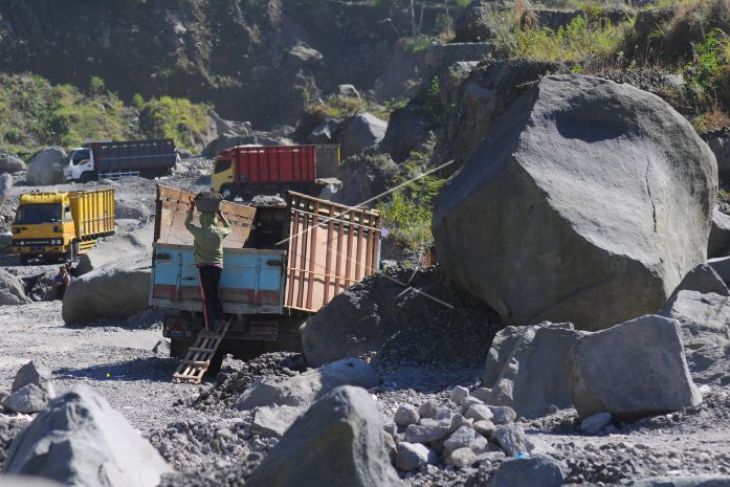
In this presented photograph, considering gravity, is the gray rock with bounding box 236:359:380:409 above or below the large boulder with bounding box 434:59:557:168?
below

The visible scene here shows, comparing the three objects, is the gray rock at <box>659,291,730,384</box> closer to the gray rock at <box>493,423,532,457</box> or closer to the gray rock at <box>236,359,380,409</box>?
the gray rock at <box>493,423,532,457</box>

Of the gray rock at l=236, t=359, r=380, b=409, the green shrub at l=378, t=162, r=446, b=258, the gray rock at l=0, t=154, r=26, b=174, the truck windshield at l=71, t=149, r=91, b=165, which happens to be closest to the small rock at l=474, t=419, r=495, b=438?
the gray rock at l=236, t=359, r=380, b=409

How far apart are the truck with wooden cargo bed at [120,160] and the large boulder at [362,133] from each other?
10.2 meters

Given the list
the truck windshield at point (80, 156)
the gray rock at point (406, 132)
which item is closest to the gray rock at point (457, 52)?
the gray rock at point (406, 132)

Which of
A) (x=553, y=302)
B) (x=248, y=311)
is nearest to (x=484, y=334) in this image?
(x=553, y=302)

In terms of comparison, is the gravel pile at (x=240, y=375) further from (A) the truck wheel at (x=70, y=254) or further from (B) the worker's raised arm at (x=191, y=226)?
(A) the truck wheel at (x=70, y=254)

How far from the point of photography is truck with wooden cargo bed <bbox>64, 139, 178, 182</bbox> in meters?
51.1

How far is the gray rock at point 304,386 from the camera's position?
9859 millimetres

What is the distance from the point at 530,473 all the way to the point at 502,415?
6.48 feet

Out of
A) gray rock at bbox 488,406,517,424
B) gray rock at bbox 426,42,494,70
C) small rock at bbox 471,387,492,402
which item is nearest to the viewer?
gray rock at bbox 488,406,517,424

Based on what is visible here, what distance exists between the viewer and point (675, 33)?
734 inches

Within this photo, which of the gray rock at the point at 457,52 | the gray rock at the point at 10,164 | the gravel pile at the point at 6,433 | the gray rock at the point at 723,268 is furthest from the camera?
the gray rock at the point at 10,164

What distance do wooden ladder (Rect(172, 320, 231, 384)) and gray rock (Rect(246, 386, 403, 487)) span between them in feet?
24.0

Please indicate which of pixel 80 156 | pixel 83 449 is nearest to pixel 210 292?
pixel 83 449
